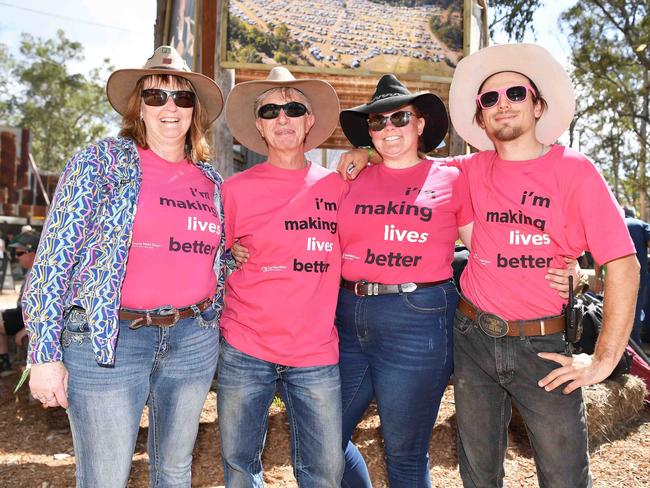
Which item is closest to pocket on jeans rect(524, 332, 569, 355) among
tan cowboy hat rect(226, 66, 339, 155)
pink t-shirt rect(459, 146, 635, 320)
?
pink t-shirt rect(459, 146, 635, 320)

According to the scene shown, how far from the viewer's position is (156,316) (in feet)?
7.84

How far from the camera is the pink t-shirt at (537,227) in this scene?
2.37 meters

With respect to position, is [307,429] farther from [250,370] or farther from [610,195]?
[610,195]

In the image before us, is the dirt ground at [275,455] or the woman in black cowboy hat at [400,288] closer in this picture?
the woman in black cowboy hat at [400,288]

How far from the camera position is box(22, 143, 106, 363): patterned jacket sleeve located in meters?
2.16

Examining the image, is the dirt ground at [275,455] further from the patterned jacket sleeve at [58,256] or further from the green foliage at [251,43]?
the green foliage at [251,43]

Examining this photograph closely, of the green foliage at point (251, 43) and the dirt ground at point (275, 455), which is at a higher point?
the green foliage at point (251, 43)

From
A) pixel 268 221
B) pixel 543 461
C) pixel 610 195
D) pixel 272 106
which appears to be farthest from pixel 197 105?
pixel 543 461

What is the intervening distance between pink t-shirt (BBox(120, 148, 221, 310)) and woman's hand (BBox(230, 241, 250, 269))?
7.7 inches

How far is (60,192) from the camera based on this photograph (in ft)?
7.57

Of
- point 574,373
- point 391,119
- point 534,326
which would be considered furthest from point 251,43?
point 574,373

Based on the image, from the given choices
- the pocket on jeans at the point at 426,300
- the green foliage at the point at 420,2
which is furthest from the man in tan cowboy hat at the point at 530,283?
the green foliage at the point at 420,2

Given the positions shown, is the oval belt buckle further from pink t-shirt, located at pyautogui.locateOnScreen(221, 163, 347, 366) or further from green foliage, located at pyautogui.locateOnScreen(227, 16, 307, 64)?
green foliage, located at pyautogui.locateOnScreen(227, 16, 307, 64)

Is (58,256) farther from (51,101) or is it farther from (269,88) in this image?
(51,101)
